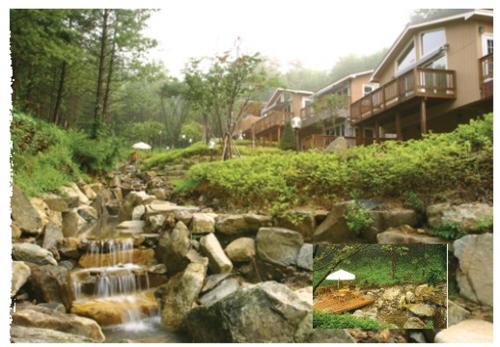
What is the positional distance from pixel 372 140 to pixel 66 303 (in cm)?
248

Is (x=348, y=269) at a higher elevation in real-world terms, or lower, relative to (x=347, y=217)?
lower

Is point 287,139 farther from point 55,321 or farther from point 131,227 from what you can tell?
point 55,321

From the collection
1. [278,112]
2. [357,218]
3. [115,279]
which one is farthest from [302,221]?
[115,279]

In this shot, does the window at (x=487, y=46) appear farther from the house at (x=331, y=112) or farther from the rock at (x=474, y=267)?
the rock at (x=474, y=267)

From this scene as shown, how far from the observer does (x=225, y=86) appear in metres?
3.08

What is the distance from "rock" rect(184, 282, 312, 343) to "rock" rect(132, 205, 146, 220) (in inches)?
38.6

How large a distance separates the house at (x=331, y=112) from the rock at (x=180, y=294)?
128cm

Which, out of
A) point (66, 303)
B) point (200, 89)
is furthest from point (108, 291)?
point (200, 89)

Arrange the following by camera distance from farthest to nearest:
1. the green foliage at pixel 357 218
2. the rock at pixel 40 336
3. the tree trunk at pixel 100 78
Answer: the tree trunk at pixel 100 78 → the green foliage at pixel 357 218 → the rock at pixel 40 336

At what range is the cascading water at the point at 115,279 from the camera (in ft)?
9.01

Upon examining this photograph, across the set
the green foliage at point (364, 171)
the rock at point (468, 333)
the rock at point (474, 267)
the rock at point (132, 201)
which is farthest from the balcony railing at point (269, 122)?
the rock at point (468, 333)

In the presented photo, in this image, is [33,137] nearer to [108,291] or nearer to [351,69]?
[108,291]
